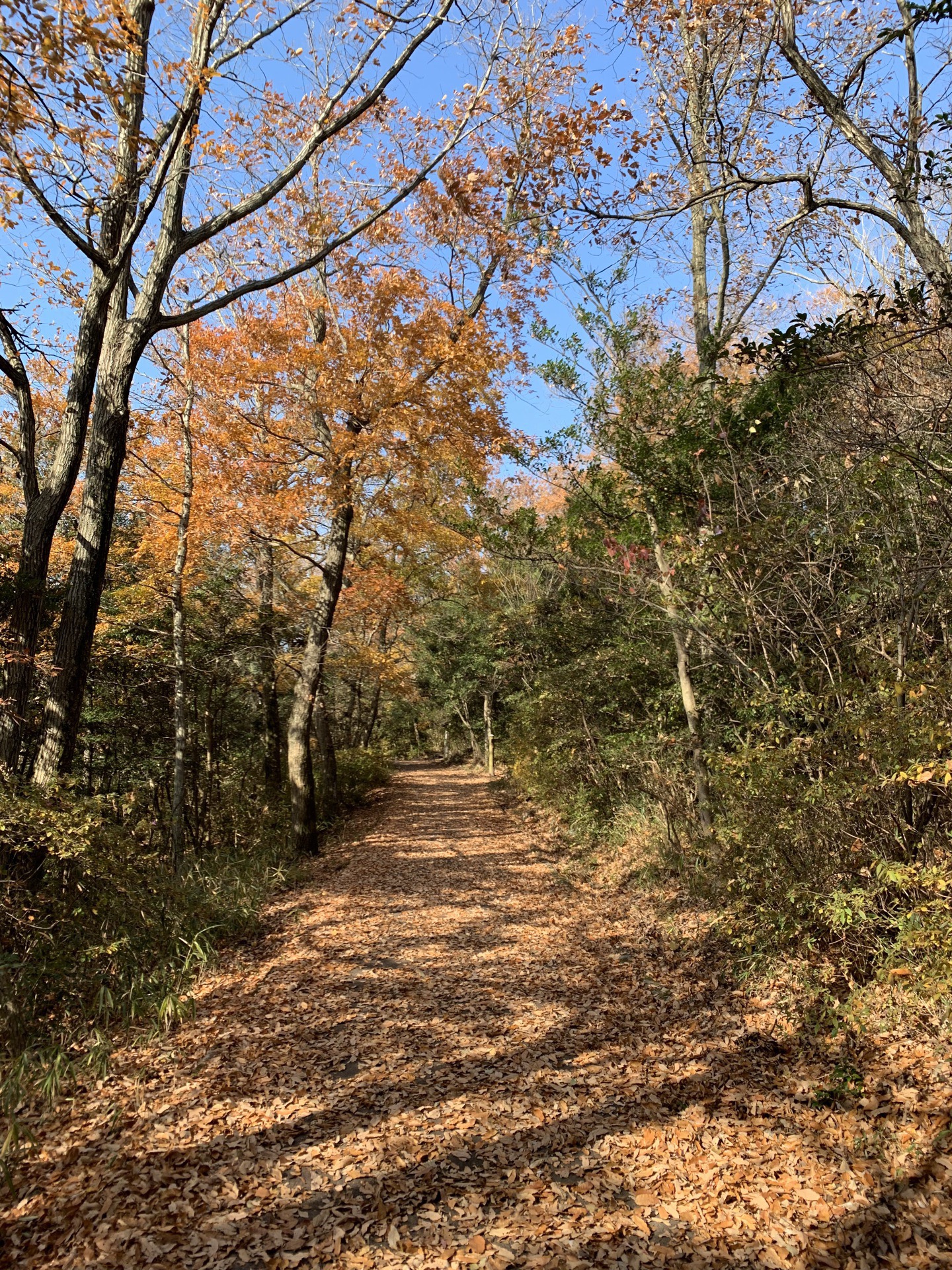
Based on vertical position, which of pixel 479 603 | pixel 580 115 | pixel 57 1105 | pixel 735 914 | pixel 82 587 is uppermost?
pixel 580 115

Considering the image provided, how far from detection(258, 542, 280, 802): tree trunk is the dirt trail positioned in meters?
7.46

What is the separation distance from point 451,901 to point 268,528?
6463 mm

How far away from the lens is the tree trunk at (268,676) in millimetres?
12180

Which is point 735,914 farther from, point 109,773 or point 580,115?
point 109,773

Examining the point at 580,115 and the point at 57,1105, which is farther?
the point at 580,115

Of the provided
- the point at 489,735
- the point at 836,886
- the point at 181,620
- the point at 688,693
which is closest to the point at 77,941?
the point at 181,620

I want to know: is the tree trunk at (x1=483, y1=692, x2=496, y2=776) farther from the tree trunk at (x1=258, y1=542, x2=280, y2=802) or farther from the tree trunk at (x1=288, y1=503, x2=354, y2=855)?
the tree trunk at (x1=288, y1=503, x2=354, y2=855)

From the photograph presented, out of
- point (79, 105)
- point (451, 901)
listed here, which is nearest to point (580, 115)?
point (79, 105)

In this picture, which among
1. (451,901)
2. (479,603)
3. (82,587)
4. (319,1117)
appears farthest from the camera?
(479,603)

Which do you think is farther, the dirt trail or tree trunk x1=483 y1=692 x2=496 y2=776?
tree trunk x1=483 y1=692 x2=496 y2=776

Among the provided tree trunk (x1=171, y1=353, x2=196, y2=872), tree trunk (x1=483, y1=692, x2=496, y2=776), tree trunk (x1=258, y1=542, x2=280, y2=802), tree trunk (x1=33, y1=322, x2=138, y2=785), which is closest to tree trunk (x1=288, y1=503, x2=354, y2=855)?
tree trunk (x1=258, y1=542, x2=280, y2=802)

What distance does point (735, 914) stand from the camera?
15.6 feet

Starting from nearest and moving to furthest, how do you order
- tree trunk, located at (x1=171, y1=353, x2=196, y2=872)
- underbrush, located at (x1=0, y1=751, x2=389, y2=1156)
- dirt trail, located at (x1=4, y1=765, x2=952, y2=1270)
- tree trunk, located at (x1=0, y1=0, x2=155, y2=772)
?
dirt trail, located at (x1=4, y1=765, x2=952, y2=1270) < underbrush, located at (x1=0, y1=751, x2=389, y2=1156) < tree trunk, located at (x1=0, y1=0, x2=155, y2=772) < tree trunk, located at (x1=171, y1=353, x2=196, y2=872)

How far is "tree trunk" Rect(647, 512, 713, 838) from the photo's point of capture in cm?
643
